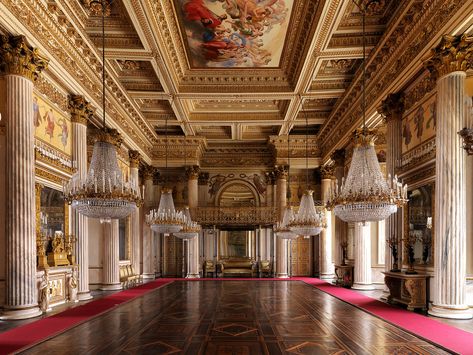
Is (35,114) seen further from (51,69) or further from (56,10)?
(56,10)

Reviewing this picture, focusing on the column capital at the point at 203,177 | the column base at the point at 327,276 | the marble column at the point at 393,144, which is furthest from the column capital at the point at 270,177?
the marble column at the point at 393,144

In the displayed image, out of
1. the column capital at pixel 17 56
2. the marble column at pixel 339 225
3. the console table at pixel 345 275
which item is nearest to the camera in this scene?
the column capital at pixel 17 56

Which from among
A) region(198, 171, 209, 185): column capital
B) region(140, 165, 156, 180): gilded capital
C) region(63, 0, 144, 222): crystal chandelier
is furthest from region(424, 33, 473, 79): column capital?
region(198, 171, 209, 185): column capital

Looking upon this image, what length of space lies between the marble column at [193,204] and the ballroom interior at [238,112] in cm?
300

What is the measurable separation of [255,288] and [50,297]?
6.62 m

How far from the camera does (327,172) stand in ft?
58.8

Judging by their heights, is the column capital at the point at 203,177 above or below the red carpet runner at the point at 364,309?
above

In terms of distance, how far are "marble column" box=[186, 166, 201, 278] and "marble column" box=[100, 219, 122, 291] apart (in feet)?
17.2

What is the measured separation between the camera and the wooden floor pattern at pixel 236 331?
5.79m

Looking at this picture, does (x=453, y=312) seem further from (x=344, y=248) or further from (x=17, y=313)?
(x=344, y=248)

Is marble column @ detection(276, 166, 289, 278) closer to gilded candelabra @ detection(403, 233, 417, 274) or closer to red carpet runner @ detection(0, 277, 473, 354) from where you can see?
red carpet runner @ detection(0, 277, 473, 354)

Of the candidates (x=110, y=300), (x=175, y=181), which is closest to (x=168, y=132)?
(x=175, y=181)

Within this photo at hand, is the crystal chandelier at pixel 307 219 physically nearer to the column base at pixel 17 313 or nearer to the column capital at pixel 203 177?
the column base at pixel 17 313

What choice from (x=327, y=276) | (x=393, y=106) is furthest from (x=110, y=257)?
(x=327, y=276)
